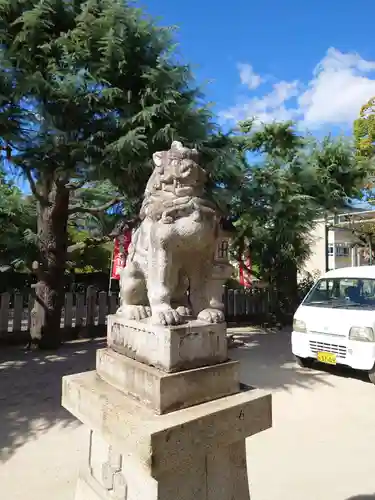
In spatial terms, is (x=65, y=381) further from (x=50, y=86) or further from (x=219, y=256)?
(x=50, y=86)

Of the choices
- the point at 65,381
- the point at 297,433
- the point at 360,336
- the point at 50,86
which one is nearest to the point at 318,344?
the point at 360,336

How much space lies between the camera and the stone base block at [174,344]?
1.58m

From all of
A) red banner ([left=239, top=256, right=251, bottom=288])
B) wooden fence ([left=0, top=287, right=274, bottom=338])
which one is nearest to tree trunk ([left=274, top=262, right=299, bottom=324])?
wooden fence ([left=0, top=287, right=274, bottom=338])

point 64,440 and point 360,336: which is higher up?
point 360,336

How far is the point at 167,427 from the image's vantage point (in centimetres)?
138

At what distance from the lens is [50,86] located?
438 cm

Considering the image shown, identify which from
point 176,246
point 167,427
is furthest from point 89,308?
point 167,427

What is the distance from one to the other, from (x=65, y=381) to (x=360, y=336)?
403cm

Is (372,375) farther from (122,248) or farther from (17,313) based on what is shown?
(17,313)

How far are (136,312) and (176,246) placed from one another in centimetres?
45

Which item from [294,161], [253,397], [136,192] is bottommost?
[253,397]

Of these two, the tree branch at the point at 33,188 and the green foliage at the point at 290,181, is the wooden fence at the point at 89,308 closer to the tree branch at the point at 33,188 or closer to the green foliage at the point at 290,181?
the tree branch at the point at 33,188

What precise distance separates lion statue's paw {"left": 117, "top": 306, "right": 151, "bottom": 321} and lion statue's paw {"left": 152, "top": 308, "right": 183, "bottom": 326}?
25 centimetres

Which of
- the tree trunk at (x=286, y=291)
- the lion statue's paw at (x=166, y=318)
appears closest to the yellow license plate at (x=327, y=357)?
the lion statue's paw at (x=166, y=318)
